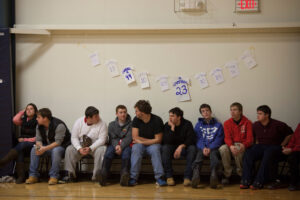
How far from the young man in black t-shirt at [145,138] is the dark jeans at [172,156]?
0.07m

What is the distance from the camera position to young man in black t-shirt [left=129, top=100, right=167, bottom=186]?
4.82 m

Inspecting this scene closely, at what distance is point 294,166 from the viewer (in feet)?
14.8

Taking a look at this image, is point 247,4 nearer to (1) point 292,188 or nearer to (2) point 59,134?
(1) point 292,188

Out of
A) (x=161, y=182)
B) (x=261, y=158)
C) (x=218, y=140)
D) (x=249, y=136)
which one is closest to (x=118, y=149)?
(x=161, y=182)

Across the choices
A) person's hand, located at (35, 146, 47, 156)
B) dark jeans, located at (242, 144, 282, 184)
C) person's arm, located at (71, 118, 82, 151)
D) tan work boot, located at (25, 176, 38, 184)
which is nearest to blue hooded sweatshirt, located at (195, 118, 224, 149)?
dark jeans, located at (242, 144, 282, 184)

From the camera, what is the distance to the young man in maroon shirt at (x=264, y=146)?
4.55 m

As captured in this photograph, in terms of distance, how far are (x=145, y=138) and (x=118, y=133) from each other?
40 centimetres

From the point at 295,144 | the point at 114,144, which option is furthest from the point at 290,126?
the point at 114,144

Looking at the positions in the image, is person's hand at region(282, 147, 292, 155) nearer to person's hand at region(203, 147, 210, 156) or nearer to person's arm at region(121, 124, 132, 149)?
person's hand at region(203, 147, 210, 156)

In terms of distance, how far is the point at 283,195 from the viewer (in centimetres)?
422

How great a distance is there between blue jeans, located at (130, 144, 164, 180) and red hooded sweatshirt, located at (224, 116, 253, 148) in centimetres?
95

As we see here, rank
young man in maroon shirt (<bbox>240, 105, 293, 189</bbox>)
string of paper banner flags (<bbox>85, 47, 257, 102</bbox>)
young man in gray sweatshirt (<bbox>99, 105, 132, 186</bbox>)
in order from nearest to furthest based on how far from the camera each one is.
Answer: young man in maroon shirt (<bbox>240, 105, 293, 189</bbox>)
young man in gray sweatshirt (<bbox>99, 105, 132, 186</bbox>)
string of paper banner flags (<bbox>85, 47, 257, 102</bbox>)

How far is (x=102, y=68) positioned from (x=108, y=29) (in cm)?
63

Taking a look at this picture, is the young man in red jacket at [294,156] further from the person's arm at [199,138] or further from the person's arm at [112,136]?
the person's arm at [112,136]
